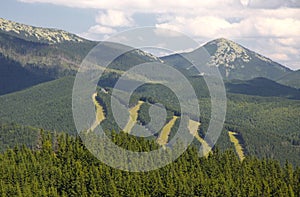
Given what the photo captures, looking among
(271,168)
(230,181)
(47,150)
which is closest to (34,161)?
(47,150)

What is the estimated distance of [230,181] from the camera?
156 m

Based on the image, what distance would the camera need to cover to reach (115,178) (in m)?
148

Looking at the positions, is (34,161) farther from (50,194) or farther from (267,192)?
(267,192)

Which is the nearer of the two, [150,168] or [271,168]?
[150,168]

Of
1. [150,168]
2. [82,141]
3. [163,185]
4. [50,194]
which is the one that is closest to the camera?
[50,194]

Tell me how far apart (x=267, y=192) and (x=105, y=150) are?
55.8 m

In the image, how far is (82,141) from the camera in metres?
173

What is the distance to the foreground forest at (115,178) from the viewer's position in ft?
470

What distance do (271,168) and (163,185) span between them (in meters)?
53.4

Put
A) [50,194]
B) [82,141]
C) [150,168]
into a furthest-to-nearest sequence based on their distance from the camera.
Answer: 1. [82,141]
2. [150,168]
3. [50,194]

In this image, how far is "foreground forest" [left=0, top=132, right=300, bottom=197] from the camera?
470 ft

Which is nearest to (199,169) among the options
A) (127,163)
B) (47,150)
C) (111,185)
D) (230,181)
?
(230,181)

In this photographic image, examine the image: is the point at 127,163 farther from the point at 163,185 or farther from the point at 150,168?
the point at 163,185

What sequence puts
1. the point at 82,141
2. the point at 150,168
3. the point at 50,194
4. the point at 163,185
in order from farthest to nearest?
the point at 82,141
the point at 150,168
the point at 163,185
the point at 50,194
